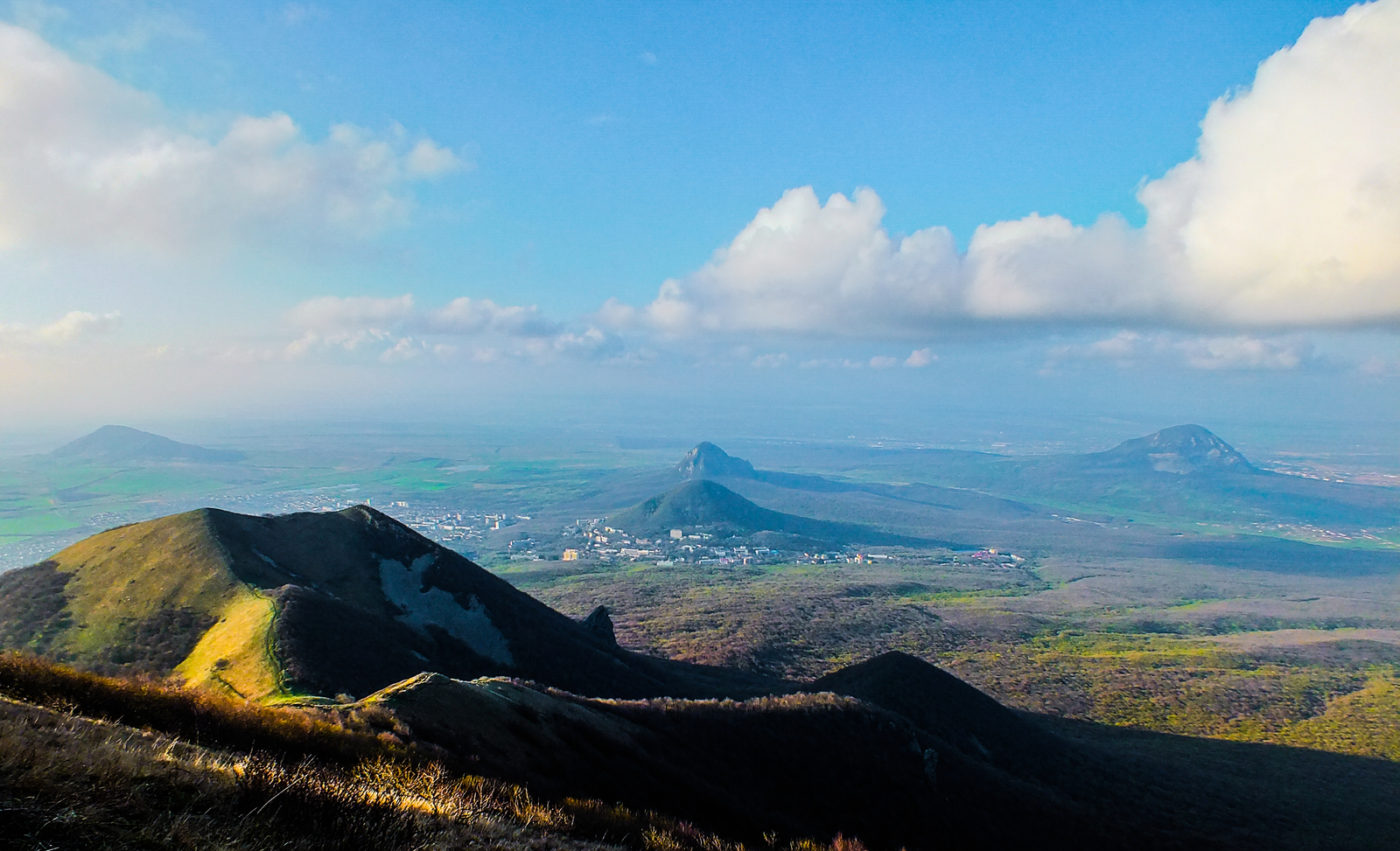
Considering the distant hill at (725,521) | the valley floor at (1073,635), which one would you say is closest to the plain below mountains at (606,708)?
the valley floor at (1073,635)

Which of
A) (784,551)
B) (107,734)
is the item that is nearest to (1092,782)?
(107,734)

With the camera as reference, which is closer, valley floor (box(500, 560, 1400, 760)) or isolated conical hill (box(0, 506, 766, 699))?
isolated conical hill (box(0, 506, 766, 699))

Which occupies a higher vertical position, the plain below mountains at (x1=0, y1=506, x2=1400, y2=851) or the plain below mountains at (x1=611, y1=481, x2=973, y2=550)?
the plain below mountains at (x1=0, y1=506, x2=1400, y2=851)


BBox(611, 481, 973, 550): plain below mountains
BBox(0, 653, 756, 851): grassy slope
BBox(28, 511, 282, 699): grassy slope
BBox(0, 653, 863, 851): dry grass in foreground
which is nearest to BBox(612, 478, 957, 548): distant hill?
BBox(611, 481, 973, 550): plain below mountains

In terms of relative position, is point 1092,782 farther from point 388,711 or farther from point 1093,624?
point 1093,624

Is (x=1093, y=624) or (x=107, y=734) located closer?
(x=107, y=734)

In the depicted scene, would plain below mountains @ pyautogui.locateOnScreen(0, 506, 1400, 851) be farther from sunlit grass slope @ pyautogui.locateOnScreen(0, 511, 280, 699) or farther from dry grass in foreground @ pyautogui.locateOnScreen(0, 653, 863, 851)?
dry grass in foreground @ pyautogui.locateOnScreen(0, 653, 863, 851)

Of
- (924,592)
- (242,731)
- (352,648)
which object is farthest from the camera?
(924,592)
